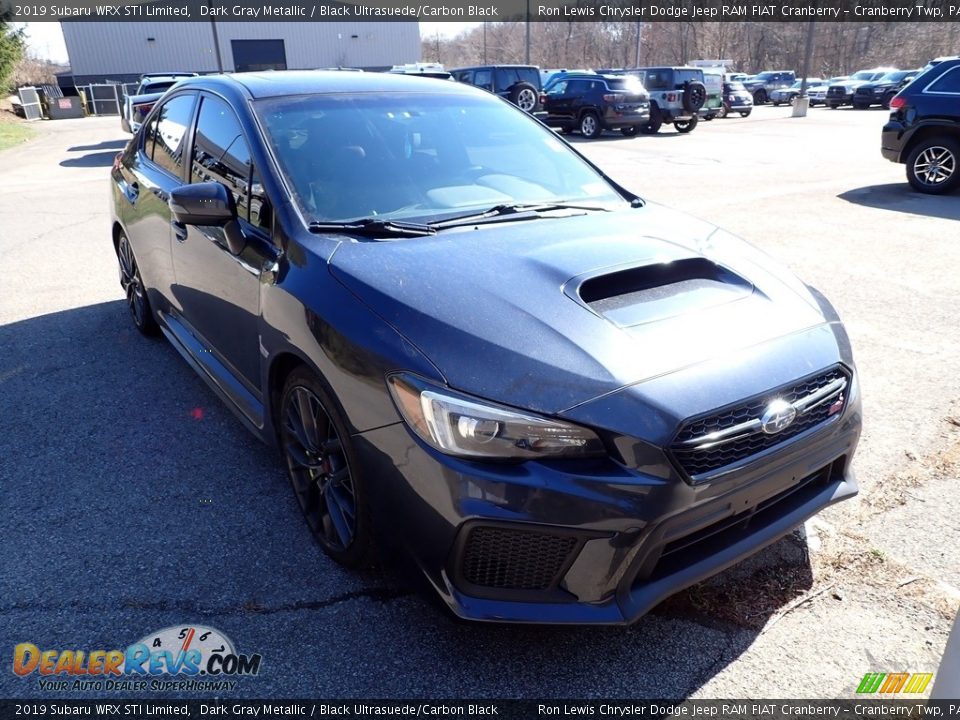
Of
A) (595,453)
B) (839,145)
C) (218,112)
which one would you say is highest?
(218,112)

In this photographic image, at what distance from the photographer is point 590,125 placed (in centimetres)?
1911

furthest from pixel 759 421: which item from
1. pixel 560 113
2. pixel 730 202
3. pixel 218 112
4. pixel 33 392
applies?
pixel 560 113

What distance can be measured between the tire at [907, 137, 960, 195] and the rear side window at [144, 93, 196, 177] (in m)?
9.85

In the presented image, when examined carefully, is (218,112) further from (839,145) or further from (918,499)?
(839,145)

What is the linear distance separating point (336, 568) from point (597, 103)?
17.8 m

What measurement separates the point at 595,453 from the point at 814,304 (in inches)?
47.0

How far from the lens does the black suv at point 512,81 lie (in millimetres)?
20172

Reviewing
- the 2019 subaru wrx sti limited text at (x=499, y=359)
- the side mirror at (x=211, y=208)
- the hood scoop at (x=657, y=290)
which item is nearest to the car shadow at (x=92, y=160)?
the 2019 subaru wrx sti limited text at (x=499, y=359)

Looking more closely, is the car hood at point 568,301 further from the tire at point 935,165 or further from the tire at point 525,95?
the tire at point 525,95

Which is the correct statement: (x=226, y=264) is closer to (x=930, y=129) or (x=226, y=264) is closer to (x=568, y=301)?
(x=568, y=301)

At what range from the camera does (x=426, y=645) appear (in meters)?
2.33

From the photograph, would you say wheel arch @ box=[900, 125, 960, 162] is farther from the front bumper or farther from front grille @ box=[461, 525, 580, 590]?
front grille @ box=[461, 525, 580, 590]

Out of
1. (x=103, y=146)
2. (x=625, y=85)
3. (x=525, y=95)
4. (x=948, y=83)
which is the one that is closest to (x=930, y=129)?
(x=948, y=83)

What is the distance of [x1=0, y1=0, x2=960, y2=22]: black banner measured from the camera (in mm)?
38906
